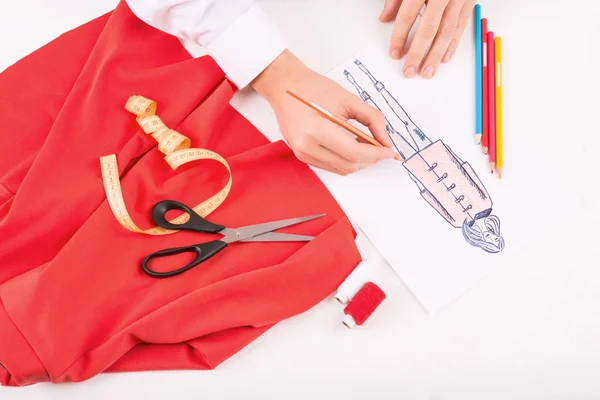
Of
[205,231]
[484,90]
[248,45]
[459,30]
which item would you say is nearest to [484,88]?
[484,90]

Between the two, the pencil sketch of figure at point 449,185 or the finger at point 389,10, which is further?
the finger at point 389,10

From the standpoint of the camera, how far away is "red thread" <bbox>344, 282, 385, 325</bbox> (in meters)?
0.66

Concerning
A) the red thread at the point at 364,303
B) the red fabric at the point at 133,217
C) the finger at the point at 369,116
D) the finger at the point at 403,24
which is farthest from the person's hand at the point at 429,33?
the red thread at the point at 364,303

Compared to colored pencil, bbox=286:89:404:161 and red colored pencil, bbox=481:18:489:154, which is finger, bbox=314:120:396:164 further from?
red colored pencil, bbox=481:18:489:154

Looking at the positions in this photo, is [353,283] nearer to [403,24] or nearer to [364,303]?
[364,303]

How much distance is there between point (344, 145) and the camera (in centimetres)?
66

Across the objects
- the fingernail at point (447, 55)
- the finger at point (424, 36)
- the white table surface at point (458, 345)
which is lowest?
the white table surface at point (458, 345)

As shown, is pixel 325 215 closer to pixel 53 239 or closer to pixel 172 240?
pixel 172 240

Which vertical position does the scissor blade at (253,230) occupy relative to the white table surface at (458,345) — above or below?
above

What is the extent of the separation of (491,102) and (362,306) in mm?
382

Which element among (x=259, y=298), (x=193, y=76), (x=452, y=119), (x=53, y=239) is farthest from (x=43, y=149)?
(x=452, y=119)

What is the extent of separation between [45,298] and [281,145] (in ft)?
1.23

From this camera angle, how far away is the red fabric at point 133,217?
2.03ft

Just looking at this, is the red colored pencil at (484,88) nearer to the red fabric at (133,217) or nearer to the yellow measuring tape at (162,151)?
the red fabric at (133,217)
